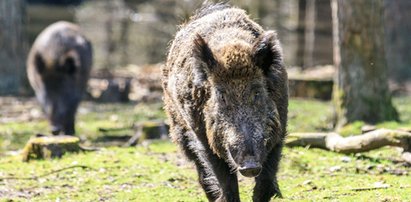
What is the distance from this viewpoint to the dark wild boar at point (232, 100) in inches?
232

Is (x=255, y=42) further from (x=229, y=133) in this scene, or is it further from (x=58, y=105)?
(x=58, y=105)

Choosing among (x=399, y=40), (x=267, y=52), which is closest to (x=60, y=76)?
(x=267, y=52)

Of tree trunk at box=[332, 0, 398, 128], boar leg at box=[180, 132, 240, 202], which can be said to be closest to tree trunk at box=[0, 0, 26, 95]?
tree trunk at box=[332, 0, 398, 128]

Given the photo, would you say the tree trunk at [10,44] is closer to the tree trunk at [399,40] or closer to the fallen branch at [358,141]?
the tree trunk at [399,40]

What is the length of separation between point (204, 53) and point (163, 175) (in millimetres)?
3202

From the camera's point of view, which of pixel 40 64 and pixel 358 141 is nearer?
pixel 358 141

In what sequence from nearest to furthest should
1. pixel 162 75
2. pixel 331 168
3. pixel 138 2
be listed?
1. pixel 162 75
2. pixel 331 168
3. pixel 138 2

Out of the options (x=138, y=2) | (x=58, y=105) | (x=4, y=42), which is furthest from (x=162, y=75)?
(x=138, y=2)

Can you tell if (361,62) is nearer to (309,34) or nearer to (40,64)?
(40,64)

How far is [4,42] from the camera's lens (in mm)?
19125

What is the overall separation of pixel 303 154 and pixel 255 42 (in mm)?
3930

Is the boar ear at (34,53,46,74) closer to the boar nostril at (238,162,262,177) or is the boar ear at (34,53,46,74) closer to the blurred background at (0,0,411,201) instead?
the blurred background at (0,0,411,201)

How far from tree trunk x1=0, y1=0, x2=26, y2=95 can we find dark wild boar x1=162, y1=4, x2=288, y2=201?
12.5 meters

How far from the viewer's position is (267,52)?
6.27 metres
